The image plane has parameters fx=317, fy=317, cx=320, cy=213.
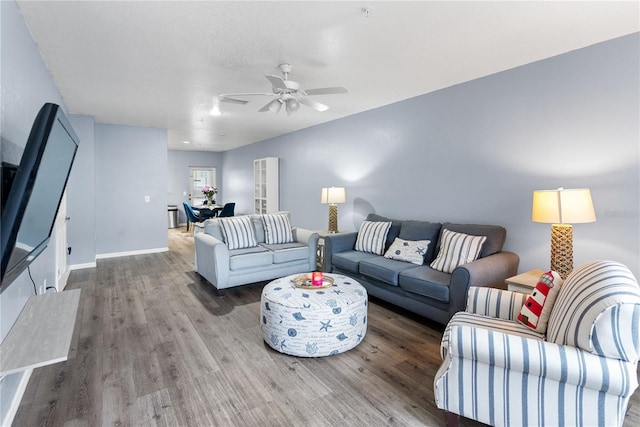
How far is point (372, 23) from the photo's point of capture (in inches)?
90.9

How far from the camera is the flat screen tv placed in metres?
1.17

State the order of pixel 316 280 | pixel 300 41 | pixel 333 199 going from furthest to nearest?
pixel 333 199 → pixel 316 280 → pixel 300 41

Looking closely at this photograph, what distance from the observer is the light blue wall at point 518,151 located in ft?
8.48

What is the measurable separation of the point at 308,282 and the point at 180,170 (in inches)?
337

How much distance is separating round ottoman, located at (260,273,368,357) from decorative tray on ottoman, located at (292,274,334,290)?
0.15 metres

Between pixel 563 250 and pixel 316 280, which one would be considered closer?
pixel 563 250

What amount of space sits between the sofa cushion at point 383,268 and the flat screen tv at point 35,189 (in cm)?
279

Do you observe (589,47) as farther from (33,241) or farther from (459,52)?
(33,241)

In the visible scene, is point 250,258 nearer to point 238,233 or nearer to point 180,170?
point 238,233

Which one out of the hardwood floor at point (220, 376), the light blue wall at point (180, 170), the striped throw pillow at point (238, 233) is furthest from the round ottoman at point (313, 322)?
the light blue wall at point (180, 170)

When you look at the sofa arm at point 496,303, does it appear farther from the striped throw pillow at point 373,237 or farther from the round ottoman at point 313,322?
the striped throw pillow at point 373,237

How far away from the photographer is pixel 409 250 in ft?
12.0

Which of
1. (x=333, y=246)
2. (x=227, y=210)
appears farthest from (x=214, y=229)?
(x=227, y=210)

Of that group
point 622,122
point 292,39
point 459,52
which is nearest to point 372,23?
point 292,39
